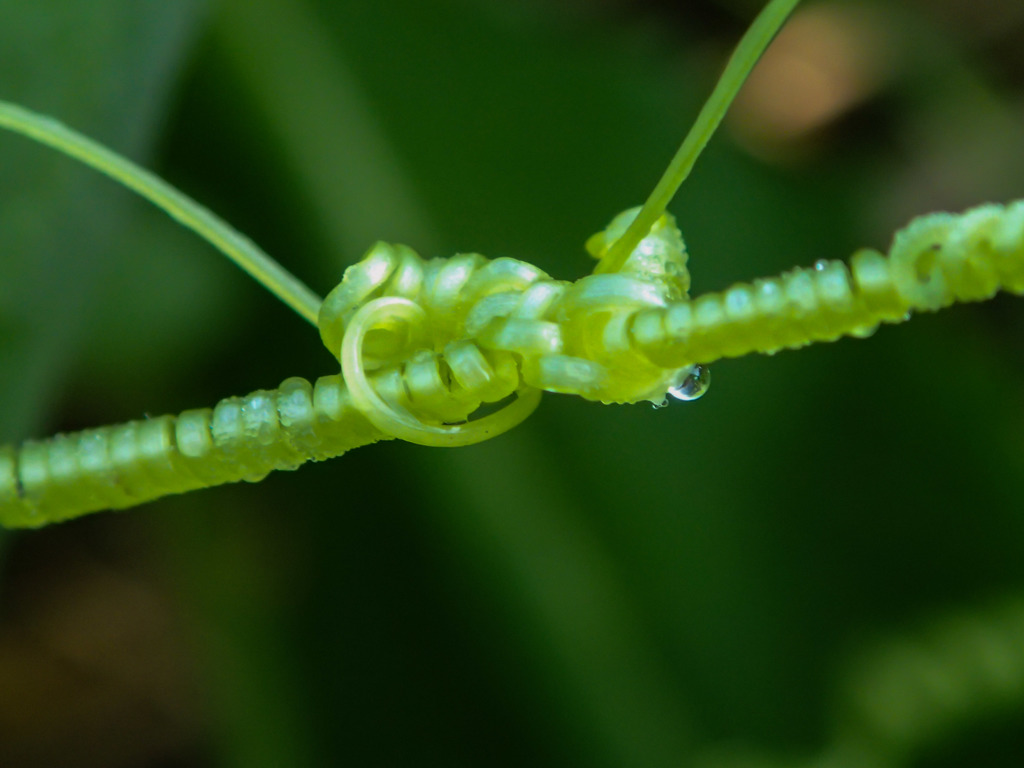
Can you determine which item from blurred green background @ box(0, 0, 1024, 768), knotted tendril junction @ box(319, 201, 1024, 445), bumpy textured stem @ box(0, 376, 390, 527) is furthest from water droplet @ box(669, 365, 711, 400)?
blurred green background @ box(0, 0, 1024, 768)

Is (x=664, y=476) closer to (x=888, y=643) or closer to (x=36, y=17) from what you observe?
(x=888, y=643)

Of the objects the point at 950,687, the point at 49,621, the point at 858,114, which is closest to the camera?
the point at 950,687

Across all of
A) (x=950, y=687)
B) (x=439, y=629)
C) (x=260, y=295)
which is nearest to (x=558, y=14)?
(x=260, y=295)

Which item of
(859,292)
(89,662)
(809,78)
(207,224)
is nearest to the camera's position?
(859,292)

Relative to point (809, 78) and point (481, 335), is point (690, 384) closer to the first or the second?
point (481, 335)

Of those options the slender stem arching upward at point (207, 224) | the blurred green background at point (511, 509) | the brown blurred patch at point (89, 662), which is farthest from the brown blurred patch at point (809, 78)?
the slender stem arching upward at point (207, 224)

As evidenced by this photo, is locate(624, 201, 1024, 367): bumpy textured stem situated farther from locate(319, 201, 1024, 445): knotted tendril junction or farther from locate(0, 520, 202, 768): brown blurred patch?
locate(0, 520, 202, 768): brown blurred patch

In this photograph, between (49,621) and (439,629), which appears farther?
(49,621)

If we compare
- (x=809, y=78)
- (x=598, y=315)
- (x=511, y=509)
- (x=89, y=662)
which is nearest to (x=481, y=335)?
(x=598, y=315)
